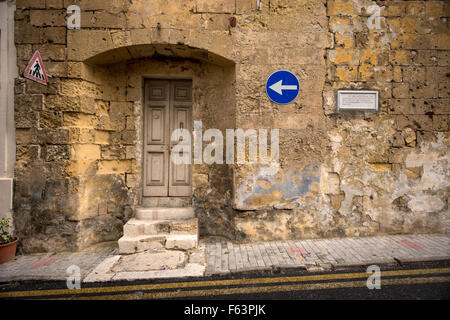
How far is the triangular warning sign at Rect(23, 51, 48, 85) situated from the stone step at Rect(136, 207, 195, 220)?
2542mm

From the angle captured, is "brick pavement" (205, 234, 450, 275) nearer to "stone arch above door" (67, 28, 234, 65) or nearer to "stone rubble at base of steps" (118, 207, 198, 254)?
"stone rubble at base of steps" (118, 207, 198, 254)

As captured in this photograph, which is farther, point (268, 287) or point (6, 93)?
point (6, 93)

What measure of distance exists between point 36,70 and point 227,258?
394 cm

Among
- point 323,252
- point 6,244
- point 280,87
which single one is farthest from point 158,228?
point 280,87

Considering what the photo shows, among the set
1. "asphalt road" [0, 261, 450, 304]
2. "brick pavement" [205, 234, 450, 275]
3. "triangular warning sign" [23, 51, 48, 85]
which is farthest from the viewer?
"triangular warning sign" [23, 51, 48, 85]

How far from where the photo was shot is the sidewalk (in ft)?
9.86

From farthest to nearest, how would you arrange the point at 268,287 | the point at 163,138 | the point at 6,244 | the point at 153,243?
the point at 163,138, the point at 153,243, the point at 6,244, the point at 268,287

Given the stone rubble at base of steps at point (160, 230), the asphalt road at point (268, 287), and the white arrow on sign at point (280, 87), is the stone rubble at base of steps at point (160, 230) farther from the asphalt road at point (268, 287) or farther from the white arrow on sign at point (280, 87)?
the white arrow on sign at point (280, 87)

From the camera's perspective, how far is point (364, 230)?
13.3 feet

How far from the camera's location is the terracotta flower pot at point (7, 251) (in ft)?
11.0

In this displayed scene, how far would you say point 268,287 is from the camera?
2672mm

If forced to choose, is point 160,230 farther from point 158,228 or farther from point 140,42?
point 140,42

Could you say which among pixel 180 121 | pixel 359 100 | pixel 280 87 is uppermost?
pixel 280 87

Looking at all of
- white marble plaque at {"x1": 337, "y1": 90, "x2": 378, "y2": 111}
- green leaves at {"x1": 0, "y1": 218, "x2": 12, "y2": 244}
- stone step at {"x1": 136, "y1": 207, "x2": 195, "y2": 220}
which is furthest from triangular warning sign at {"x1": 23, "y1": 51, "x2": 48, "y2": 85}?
white marble plaque at {"x1": 337, "y1": 90, "x2": 378, "y2": 111}
